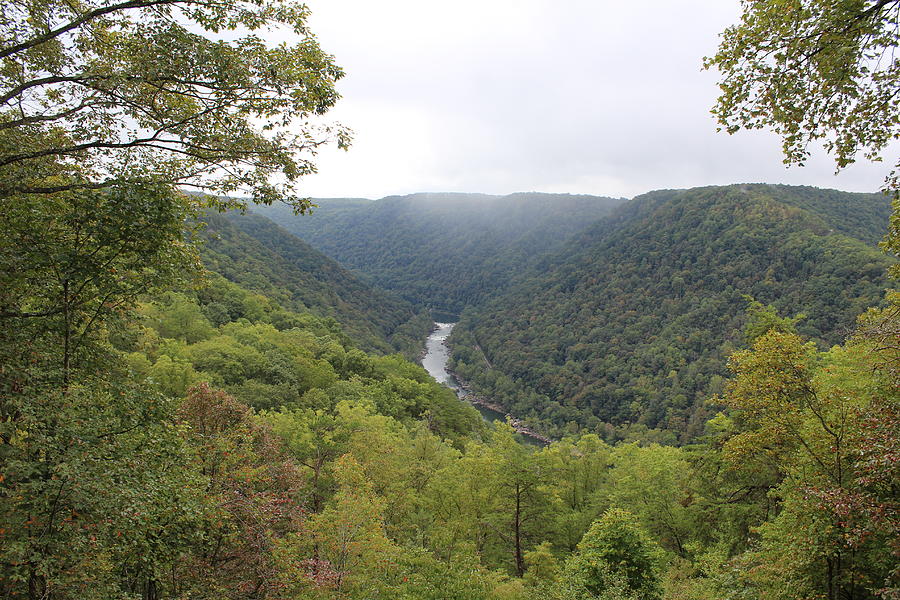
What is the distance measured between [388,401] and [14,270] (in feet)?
139

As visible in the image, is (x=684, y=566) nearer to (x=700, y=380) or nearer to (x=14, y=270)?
(x=14, y=270)

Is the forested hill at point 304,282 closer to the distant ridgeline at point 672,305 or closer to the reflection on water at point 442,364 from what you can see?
the reflection on water at point 442,364

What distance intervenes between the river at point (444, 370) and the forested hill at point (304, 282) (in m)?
5.20

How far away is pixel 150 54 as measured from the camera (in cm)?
560

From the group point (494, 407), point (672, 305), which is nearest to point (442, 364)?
point (494, 407)

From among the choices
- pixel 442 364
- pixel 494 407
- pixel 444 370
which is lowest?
pixel 494 407

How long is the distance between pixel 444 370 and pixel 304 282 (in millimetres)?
46676

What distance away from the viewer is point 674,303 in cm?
12888

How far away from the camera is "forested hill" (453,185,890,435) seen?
311 ft

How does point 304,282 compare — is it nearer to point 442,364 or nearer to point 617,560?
point 442,364

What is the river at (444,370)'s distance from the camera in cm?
9347

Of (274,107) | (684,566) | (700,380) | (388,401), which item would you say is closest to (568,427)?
(700,380)

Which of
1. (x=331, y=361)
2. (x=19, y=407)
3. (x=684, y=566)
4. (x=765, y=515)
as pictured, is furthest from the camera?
(x=331, y=361)

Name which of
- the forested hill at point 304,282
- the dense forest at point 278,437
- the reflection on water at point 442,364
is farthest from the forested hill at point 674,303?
the dense forest at point 278,437
